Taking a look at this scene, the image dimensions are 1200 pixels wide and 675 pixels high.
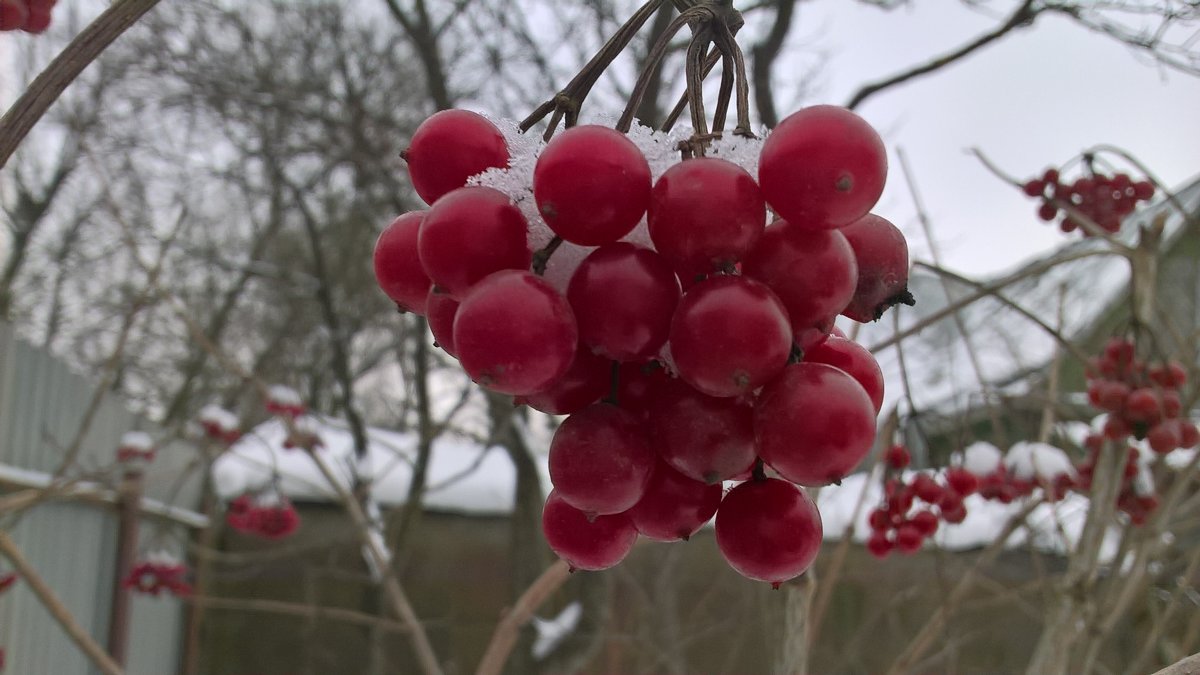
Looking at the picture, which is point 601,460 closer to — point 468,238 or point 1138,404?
point 468,238

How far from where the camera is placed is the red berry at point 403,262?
0.61m

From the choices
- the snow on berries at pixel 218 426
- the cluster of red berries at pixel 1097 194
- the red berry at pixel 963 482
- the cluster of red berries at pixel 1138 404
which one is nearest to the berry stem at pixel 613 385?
the cluster of red berries at pixel 1138 404

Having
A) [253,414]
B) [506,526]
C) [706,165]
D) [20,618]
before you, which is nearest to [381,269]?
[706,165]

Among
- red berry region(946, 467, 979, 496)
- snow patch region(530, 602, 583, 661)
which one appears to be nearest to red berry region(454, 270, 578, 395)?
red berry region(946, 467, 979, 496)

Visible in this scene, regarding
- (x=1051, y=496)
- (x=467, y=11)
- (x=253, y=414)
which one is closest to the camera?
(x=1051, y=496)

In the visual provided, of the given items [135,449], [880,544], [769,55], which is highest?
[769,55]

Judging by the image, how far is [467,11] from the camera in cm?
459

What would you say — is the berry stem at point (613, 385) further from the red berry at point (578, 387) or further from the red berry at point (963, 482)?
the red berry at point (963, 482)

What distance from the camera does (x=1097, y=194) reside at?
237 centimetres

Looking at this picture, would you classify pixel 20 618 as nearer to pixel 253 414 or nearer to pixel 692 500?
pixel 253 414

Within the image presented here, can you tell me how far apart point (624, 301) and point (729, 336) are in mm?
66

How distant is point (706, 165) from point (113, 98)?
20.0ft

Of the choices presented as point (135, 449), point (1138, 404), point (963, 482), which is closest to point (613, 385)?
point (1138, 404)

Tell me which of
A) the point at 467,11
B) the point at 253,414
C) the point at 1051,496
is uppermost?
the point at 467,11
